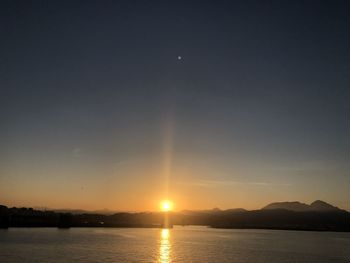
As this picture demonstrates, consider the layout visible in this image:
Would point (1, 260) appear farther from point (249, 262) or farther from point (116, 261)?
point (249, 262)

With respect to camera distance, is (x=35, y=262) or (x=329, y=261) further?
(x=329, y=261)

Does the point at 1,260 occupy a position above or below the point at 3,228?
below

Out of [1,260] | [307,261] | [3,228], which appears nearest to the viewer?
[1,260]

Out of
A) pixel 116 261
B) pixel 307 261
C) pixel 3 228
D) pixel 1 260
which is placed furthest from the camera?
pixel 3 228

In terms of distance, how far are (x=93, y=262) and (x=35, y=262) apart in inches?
343

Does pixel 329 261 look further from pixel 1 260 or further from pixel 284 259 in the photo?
pixel 1 260

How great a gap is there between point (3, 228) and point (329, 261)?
548ft

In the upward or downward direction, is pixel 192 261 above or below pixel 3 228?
below

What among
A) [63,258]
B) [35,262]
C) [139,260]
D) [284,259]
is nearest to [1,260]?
[35,262]

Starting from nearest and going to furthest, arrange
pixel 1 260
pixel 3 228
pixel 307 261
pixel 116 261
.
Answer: pixel 1 260 → pixel 116 261 → pixel 307 261 → pixel 3 228

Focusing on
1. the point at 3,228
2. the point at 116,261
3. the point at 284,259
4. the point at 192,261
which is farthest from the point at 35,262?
the point at 3,228

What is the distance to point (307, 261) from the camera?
238 feet

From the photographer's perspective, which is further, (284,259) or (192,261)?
(284,259)

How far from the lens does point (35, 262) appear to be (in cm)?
5947
